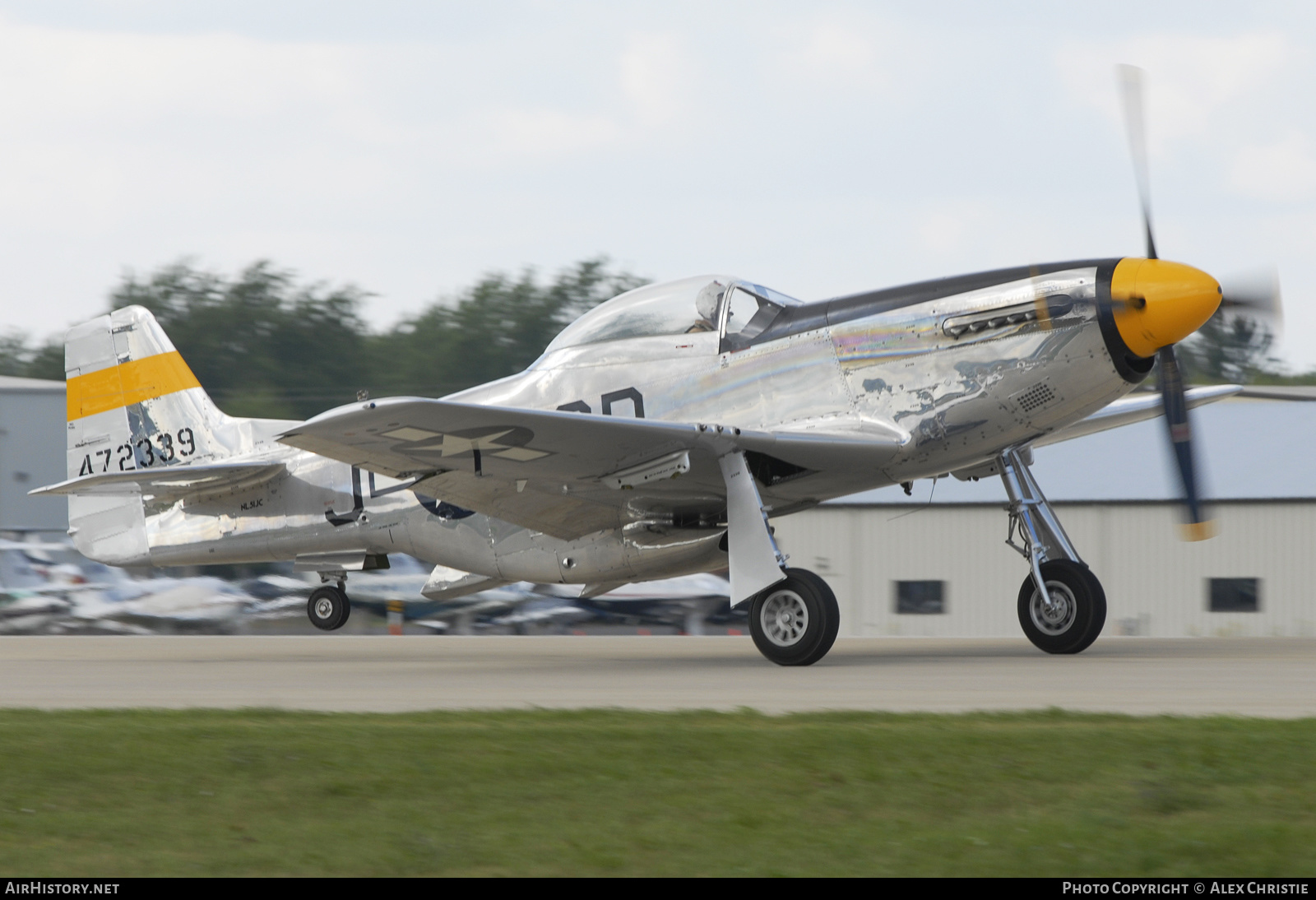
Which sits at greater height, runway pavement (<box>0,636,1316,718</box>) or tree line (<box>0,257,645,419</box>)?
tree line (<box>0,257,645,419</box>)

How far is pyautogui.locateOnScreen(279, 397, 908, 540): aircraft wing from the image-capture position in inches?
434

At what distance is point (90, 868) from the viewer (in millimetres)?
4930

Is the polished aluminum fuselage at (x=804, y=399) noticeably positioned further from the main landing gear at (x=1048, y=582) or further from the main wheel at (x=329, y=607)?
the main wheel at (x=329, y=607)

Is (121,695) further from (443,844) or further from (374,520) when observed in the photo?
(443,844)

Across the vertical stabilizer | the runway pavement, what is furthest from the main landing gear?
the vertical stabilizer

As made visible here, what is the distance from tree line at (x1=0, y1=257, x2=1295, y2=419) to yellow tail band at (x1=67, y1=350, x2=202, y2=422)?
46.1m

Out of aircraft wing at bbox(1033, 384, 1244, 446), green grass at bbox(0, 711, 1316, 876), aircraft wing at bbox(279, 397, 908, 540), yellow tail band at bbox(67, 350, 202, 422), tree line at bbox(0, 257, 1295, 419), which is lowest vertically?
green grass at bbox(0, 711, 1316, 876)

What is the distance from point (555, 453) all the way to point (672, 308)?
7.28ft

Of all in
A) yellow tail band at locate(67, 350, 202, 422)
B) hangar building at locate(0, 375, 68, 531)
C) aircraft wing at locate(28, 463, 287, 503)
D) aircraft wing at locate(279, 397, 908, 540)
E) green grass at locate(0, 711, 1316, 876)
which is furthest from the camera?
hangar building at locate(0, 375, 68, 531)

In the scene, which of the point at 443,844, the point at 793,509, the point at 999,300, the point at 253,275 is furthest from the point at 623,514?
the point at 253,275

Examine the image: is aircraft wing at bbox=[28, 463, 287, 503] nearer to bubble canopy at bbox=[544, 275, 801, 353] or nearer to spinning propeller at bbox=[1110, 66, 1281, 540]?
bubble canopy at bbox=[544, 275, 801, 353]

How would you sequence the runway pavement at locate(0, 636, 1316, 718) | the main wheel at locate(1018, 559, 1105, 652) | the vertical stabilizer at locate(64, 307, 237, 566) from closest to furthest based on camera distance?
the runway pavement at locate(0, 636, 1316, 718) → the main wheel at locate(1018, 559, 1105, 652) → the vertical stabilizer at locate(64, 307, 237, 566)

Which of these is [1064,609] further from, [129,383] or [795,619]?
[129,383]

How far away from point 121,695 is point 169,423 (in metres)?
6.57
